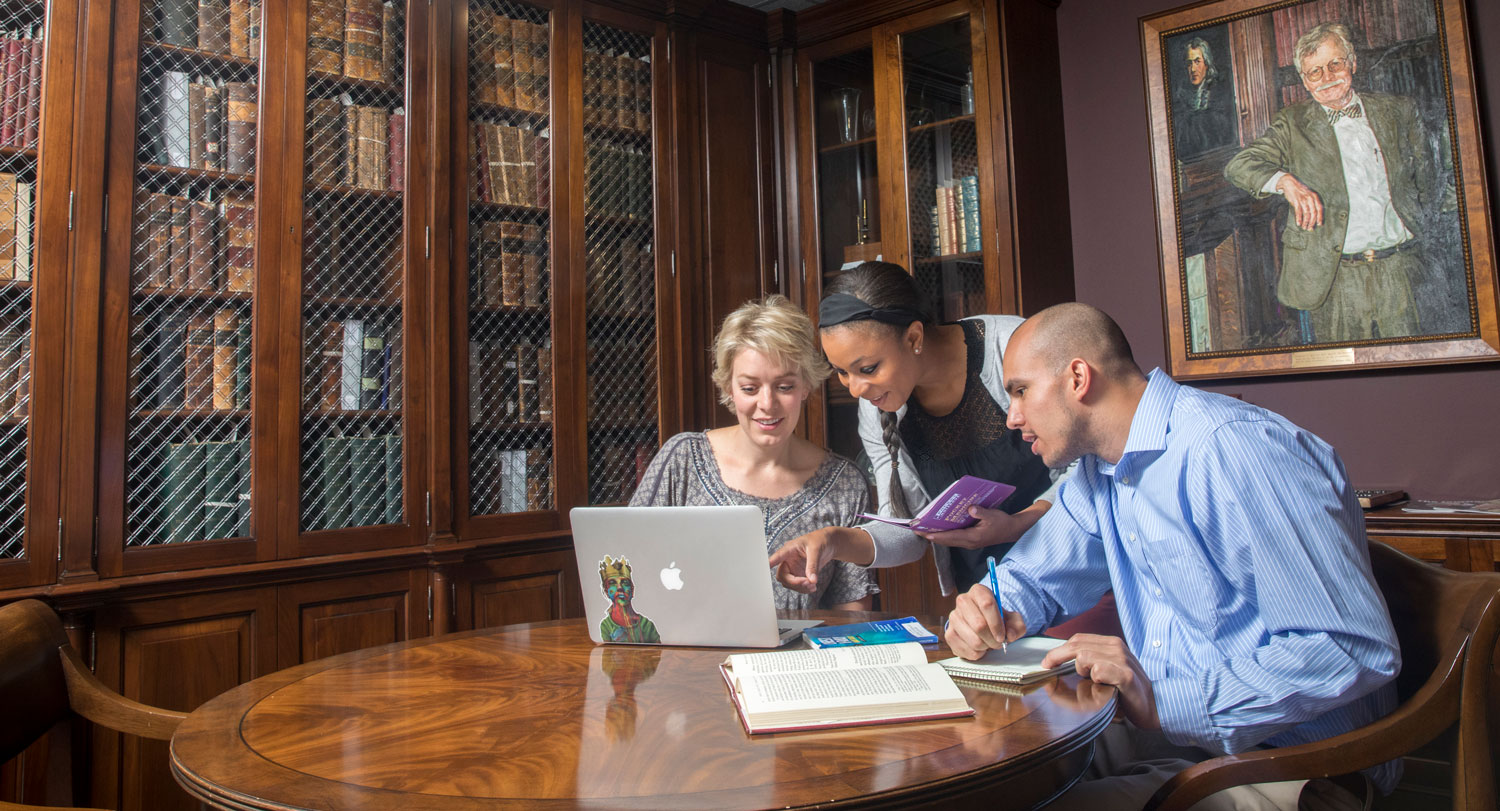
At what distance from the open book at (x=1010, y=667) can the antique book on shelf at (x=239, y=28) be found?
248 centimetres

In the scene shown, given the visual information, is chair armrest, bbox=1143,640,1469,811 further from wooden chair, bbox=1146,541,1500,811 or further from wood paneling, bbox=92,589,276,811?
wood paneling, bbox=92,589,276,811

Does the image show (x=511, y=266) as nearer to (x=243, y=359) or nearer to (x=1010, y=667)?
(x=243, y=359)

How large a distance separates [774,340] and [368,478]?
1.34 metres

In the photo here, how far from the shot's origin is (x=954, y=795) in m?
1.02

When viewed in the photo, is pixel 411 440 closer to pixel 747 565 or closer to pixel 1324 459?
pixel 747 565

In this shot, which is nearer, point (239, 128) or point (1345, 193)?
point (239, 128)

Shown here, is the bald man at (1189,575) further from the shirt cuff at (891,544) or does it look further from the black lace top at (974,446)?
the black lace top at (974,446)

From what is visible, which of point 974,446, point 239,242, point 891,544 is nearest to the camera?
point 891,544

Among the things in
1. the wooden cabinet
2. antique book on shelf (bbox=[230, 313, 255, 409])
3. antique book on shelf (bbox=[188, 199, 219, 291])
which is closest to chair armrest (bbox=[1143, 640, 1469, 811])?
the wooden cabinet

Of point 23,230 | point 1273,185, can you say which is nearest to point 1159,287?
point 1273,185

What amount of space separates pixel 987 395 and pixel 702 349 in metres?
1.53

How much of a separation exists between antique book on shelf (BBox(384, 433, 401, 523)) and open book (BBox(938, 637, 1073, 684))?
1932 millimetres

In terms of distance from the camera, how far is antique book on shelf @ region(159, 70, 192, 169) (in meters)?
2.49

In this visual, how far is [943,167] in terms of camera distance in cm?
340
